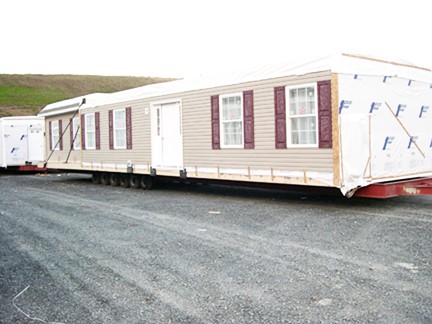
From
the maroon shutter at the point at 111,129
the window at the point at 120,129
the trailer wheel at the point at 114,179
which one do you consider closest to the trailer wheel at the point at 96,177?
the trailer wheel at the point at 114,179

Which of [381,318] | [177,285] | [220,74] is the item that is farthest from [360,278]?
[220,74]

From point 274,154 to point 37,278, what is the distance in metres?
6.38

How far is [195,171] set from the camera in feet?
42.9

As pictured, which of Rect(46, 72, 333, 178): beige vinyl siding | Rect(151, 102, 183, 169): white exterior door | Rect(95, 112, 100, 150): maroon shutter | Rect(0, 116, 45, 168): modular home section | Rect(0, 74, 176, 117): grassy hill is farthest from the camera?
Rect(0, 74, 176, 117): grassy hill

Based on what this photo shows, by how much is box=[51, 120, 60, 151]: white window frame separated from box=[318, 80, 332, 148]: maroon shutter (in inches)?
515

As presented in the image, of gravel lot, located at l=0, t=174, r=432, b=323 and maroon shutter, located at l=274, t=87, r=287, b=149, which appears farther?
maroon shutter, located at l=274, t=87, r=287, b=149

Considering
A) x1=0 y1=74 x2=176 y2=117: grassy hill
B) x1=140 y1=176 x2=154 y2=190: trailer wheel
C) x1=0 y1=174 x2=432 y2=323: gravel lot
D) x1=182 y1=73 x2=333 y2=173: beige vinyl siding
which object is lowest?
x1=0 y1=174 x2=432 y2=323: gravel lot

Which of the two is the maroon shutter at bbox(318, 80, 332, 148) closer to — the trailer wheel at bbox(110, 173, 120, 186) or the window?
the window

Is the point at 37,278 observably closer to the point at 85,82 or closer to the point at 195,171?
the point at 195,171

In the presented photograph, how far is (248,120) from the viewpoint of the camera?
11.5m

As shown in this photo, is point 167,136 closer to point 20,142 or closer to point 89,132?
point 89,132

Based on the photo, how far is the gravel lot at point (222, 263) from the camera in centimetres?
452

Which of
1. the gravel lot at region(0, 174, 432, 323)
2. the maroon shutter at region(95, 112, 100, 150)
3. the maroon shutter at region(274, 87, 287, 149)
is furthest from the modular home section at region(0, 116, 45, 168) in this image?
the maroon shutter at region(274, 87, 287, 149)

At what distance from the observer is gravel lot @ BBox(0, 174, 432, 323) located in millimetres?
4523
